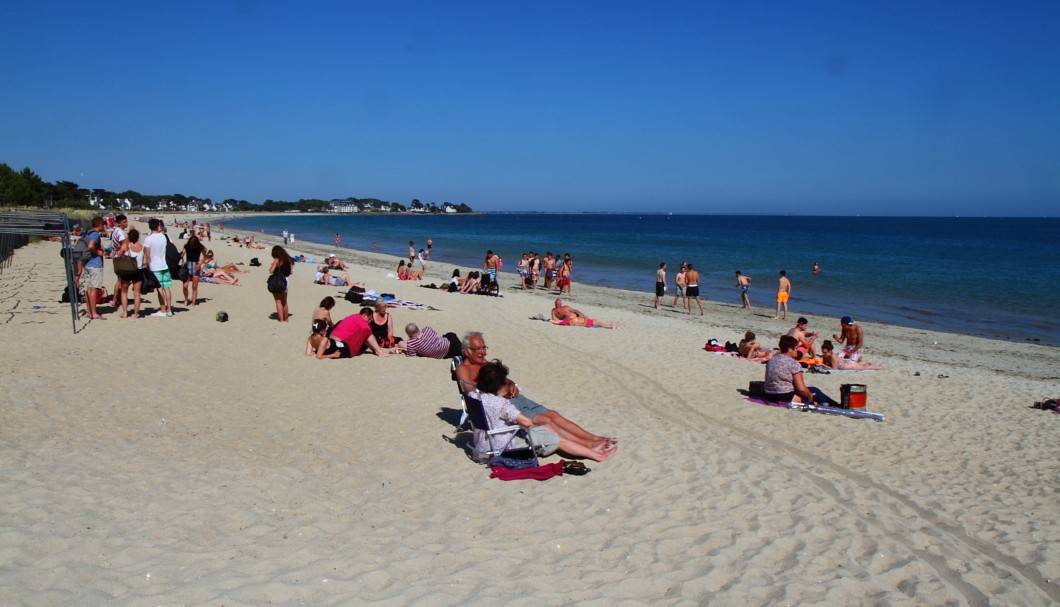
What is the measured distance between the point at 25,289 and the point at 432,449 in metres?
12.1

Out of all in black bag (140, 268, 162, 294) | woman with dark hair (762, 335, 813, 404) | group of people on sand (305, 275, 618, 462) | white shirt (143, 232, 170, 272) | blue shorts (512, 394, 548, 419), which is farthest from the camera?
black bag (140, 268, 162, 294)

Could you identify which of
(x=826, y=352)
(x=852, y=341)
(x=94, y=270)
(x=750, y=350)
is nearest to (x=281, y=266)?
(x=94, y=270)

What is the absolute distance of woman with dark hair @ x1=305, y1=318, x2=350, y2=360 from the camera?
31.1 ft

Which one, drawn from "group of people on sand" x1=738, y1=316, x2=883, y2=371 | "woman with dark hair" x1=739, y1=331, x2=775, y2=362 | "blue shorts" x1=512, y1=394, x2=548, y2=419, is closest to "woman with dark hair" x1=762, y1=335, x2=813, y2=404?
"group of people on sand" x1=738, y1=316, x2=883, y2=371

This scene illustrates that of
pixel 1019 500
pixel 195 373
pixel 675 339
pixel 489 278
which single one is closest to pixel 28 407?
pixel 195 373

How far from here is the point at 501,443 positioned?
581cm

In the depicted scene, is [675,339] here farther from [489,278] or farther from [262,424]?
[262,424]

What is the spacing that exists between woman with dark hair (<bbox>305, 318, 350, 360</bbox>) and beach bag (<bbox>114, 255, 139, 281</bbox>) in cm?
346

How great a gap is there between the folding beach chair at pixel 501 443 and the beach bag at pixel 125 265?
761cm

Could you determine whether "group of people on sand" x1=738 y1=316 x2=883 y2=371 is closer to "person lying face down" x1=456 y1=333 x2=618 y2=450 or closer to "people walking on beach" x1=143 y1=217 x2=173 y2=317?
"person lying face down" x1=456 y1=333 x2=618 y2=450

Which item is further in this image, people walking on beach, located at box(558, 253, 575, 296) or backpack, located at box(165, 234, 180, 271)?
people walking on beach, located at box(558, 253, 575, 296)

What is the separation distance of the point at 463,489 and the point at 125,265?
26.7ft

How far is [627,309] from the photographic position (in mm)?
19219

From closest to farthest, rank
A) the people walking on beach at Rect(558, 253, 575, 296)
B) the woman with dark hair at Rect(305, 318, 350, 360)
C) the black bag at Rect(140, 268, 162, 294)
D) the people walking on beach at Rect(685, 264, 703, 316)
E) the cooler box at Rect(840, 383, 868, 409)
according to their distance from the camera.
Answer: the cooler box at Rect(840, 383, 868, 409) → the woman with dark hair at Rect(305, 318, 350, 360) → the black bag at Rect(140, 268, 162, 294) → the people walking on beach at Rect(685, 264, 703, 316) → the people walking on beach at Rect(558, 253, 575, 296)
